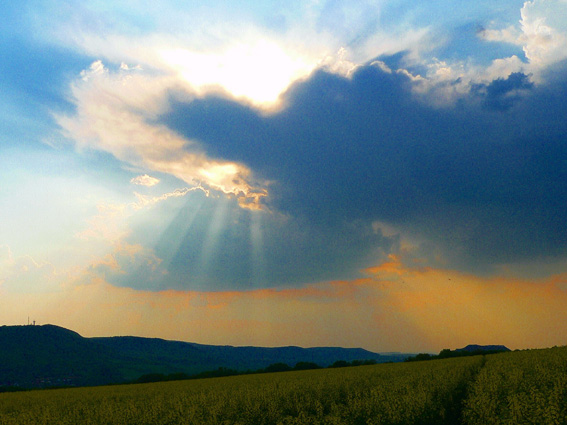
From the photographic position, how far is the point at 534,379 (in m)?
28.5

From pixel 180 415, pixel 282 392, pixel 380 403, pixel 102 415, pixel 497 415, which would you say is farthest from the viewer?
pixel 282 392

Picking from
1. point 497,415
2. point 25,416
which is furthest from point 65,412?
point 497,415

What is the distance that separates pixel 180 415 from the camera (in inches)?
1010

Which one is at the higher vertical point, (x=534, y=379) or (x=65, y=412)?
(x=534, y=379)

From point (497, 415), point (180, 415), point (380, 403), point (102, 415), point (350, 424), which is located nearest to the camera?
A: point (497, 415)

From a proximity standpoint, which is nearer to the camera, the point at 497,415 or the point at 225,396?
the point at 497,415

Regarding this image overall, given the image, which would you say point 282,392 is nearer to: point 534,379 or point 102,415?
point 102,415

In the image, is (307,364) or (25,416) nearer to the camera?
(25,416)

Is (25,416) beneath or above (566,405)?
beneath

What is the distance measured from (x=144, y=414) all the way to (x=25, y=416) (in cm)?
891

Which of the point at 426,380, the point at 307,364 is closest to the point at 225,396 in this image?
the point at 426,380

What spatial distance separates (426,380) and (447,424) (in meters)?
9.28

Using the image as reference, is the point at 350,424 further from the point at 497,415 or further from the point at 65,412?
the point at 65,412

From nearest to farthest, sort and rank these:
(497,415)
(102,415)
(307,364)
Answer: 1. (497,415)
2. (102,415)
3. (307,364)
